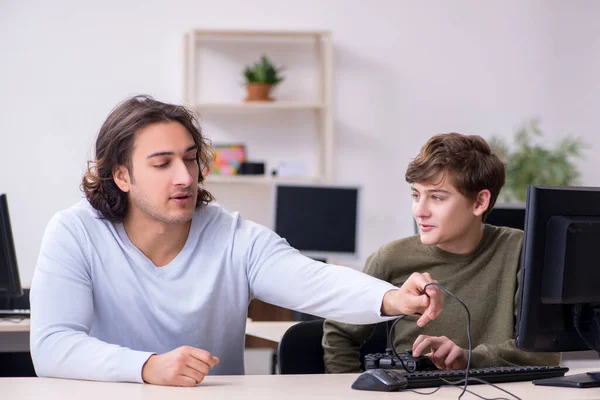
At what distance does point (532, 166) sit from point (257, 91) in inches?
69.3

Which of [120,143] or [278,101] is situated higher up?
[278,101]

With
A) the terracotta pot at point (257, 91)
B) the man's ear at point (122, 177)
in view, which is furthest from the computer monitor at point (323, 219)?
the man's ear at point (122, 177)

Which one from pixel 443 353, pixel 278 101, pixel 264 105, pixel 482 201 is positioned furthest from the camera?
pixel 278 101

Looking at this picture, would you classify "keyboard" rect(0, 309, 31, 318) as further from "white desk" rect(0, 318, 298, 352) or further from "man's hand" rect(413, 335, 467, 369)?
"man's hand" rect(413, 335, 467, 369)

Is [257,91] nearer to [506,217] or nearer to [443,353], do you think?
[506,217]

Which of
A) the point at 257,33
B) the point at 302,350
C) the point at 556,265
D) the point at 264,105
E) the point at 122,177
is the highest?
the point at 257,33

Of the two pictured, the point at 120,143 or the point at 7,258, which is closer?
the point at 120,143

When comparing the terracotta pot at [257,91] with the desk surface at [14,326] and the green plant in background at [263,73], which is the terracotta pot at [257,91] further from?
the desk surface at [14,326]

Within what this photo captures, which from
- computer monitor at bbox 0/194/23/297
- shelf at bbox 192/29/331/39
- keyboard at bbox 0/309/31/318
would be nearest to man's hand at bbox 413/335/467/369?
computer monitor at bbox 0/194/23/297

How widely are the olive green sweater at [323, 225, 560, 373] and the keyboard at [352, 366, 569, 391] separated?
0.19m

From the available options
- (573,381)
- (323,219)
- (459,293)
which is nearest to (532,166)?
(323,219)

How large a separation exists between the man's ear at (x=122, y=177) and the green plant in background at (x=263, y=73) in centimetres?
306

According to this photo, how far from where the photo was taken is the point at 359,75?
538 cm

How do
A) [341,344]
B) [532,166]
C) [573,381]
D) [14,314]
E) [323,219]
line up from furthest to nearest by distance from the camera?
[532,166]
[323,219]
[14,314]
[341,344]
[573,381]
